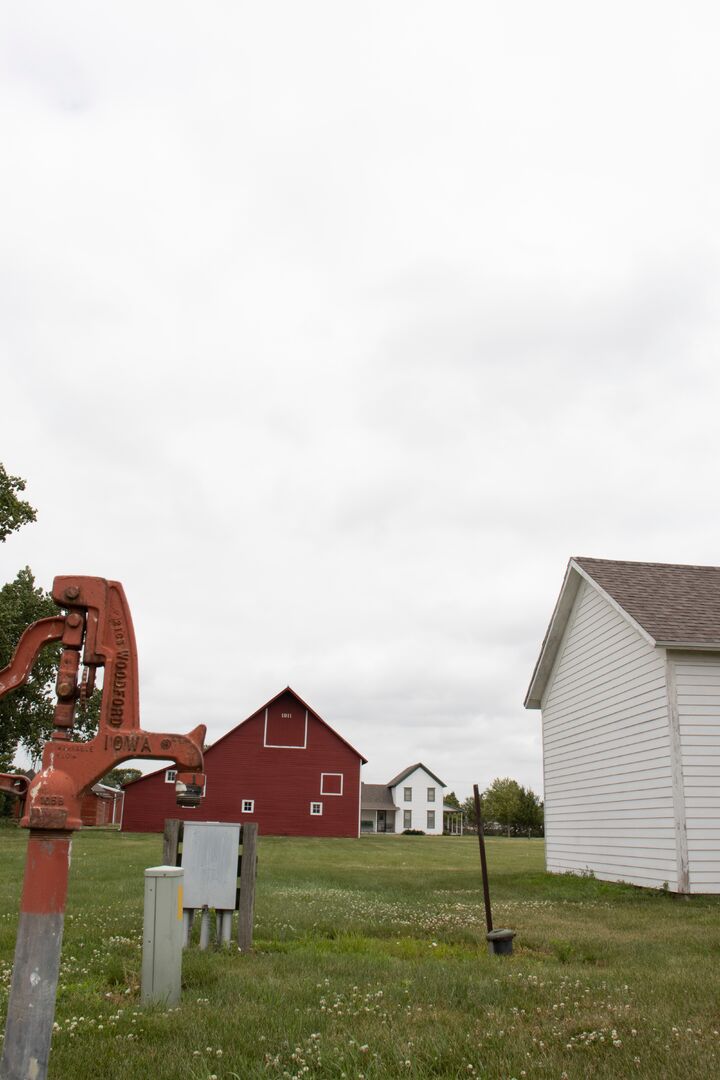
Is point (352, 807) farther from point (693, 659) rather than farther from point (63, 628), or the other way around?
point (63, 628)

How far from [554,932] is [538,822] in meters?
88.7

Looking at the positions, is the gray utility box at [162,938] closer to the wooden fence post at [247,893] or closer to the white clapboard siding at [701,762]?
the wooden fence post at [247,893]

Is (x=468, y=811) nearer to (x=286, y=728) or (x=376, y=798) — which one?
(x=376, y=798)

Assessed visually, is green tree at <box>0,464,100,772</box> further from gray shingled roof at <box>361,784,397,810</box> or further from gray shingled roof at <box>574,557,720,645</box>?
gray shingled roof at <box>361,784,397,810</box>

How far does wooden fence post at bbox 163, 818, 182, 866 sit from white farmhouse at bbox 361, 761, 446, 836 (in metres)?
87.9

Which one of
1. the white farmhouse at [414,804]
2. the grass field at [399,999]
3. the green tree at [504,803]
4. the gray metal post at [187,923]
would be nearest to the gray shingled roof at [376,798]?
the white farmhouse at [414,804]

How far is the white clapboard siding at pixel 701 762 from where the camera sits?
16.2 metres

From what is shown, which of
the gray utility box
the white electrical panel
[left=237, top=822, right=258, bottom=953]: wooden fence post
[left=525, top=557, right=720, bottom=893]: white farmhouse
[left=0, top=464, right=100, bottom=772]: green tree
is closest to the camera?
the gray utility box

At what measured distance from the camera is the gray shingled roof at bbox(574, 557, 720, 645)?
17.3m

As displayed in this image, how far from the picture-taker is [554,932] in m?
11.0

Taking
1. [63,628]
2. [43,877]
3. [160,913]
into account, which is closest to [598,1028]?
[160,913]

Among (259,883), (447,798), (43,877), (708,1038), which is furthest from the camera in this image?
(447,798)

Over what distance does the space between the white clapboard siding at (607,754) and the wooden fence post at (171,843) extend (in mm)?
10906

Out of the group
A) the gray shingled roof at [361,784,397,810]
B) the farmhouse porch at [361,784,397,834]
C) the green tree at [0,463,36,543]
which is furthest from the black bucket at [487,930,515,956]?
the farmhouse porch at [361,784,397,834]
